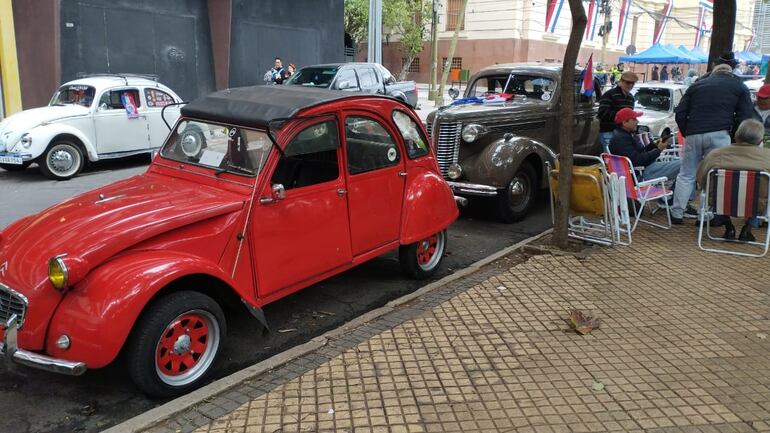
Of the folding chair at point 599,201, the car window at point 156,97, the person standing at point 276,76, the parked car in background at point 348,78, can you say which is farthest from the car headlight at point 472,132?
the person standing at point 276,76

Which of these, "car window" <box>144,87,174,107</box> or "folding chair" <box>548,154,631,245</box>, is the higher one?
"car window" <box>144,87,174,107</box>

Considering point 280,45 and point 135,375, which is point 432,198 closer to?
point 135,375

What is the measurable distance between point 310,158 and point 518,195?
4193 mm

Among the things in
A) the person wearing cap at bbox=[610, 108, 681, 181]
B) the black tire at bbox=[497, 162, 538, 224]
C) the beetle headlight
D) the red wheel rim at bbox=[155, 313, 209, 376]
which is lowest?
the red wheel rim at bbox=[155, 313, 209, 376]

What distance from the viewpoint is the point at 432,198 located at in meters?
5.39

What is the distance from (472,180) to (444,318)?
339 cm

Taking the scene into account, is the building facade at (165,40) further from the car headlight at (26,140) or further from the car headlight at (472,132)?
the car headlight at (472,132)

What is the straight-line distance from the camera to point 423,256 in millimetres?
5625

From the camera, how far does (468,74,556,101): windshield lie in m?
Result: 8.74

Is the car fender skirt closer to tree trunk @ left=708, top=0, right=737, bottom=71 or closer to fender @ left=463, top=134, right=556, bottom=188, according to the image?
fender @ left=463, top=134, right=556, bottom=188

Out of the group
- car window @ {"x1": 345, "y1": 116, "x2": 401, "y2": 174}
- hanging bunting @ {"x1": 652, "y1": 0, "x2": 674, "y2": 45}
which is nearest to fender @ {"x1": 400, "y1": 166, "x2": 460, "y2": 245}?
car window @ {"x1": 345, "y1": 116, "x2": 401, "y2": 174}

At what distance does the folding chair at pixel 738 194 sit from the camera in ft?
19.8

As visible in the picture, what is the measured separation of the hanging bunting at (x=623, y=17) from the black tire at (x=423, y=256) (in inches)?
1666

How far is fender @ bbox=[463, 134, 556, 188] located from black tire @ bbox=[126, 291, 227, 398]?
4549 millimetres
